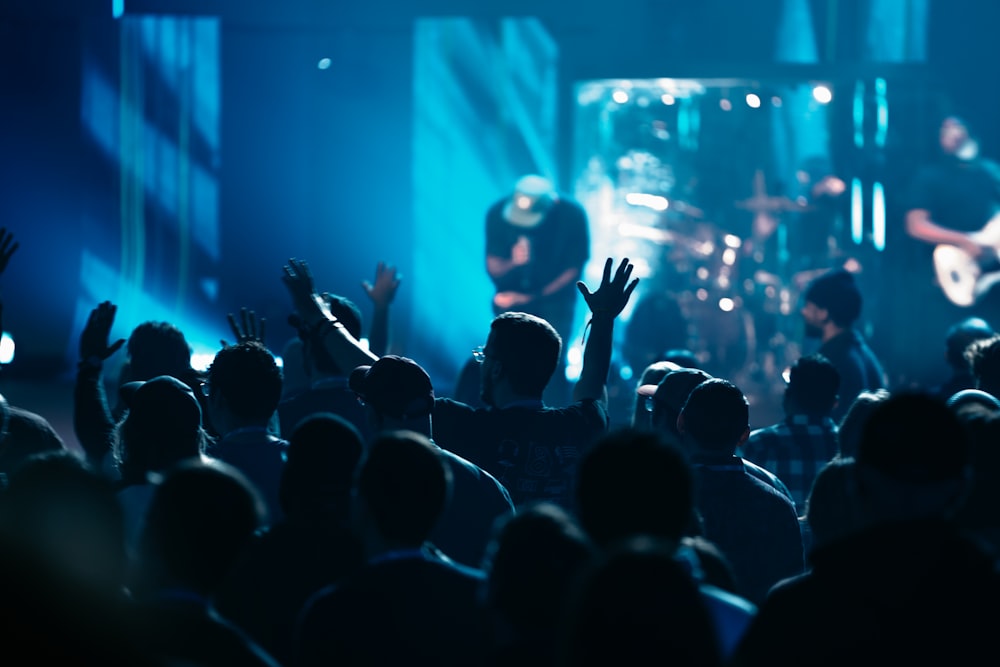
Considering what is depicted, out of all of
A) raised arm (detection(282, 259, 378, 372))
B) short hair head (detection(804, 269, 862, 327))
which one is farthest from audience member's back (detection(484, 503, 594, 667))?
short hair head (detection(804, 269, 862, 327))

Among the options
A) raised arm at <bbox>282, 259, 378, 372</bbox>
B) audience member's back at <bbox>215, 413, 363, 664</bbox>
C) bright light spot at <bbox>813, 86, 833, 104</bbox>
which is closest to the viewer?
audience member's back at <bbox>215, 413, 363, 664</bbox>

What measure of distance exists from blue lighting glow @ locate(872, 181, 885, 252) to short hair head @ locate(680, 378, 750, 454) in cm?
813

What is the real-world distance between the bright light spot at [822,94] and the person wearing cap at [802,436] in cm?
730

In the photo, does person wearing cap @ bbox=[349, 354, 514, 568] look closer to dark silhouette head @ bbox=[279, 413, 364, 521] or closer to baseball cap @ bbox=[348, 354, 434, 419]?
baseball cap @ bbox=[348, 354, 434, 419]

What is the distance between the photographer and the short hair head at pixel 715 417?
359cm

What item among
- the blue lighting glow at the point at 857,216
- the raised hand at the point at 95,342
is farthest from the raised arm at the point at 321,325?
the blue lighting glow at the point at 857,216

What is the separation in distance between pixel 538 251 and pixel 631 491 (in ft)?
24.5

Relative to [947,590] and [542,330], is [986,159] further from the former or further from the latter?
[947,590]

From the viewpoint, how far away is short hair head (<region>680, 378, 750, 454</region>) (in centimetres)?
359

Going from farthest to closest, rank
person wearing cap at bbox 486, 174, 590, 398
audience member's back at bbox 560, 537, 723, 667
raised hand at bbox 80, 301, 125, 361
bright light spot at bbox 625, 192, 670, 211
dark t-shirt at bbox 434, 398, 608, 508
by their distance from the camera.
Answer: bright light spot at bbox 625, 192, 670, 211 < person wearing cap at bbox 486, 174, 590, 398 < raised hand at bbox 80, 301, 125, 361 < dark t-shirt at bbox 434, 398, 608, 508 < audience member's back at bbox 560, 537, 723, 667

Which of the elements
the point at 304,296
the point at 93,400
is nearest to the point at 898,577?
the point at 304,296

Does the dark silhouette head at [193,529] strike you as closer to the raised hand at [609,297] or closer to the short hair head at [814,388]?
the raised hand at [609,297]

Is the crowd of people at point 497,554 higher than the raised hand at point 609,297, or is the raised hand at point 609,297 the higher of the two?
the raised hand at point 609,297

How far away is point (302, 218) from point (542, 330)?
27.0 ft
